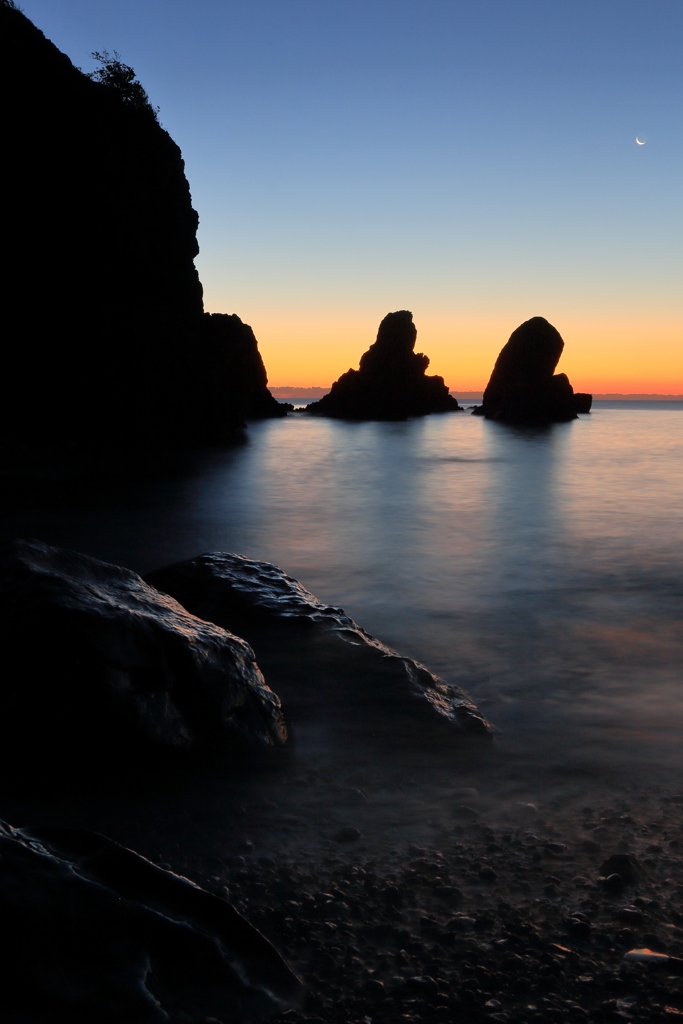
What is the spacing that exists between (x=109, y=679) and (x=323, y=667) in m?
1.49

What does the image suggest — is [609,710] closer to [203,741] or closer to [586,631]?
[586,631]

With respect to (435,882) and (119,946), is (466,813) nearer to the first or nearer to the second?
(435,882)

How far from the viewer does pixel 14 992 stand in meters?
1.70

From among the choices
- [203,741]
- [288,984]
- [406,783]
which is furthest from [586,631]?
[288,984]

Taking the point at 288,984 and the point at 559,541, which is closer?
the point at 288,984

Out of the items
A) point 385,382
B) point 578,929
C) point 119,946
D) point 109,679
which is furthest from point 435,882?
point 385,382

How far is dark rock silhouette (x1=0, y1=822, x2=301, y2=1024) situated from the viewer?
1737 millimetres

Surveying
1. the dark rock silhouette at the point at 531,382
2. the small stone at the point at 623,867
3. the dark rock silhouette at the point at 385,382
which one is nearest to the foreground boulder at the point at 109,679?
the small stone at the point at 623,867

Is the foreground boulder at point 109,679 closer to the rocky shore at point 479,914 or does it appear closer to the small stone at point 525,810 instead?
the rocky shore at point 479,914

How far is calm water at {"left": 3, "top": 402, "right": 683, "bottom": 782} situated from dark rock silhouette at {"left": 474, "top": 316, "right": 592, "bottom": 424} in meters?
57.7

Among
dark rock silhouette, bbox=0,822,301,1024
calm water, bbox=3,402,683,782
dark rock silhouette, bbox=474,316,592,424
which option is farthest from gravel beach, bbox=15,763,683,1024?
dark rock silhouette, bbox=474,316,592,424

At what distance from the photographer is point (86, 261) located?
22984 millimetres

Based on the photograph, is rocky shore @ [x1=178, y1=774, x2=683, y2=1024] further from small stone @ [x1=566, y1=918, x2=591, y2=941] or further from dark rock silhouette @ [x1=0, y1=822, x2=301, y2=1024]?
dark rock silhouette @ [x1=0, y1=822, x2=301, y2=1024]

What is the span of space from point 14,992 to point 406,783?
1785 mm
